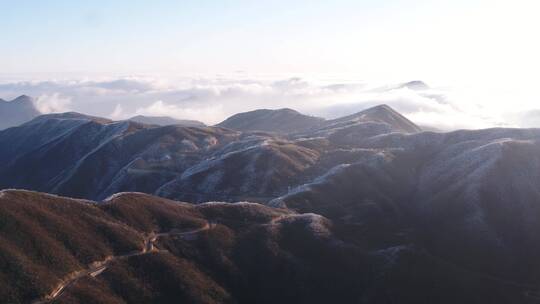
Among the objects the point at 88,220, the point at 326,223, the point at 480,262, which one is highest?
the point at 88,220

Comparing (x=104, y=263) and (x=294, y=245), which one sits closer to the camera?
(x=104, y=263)

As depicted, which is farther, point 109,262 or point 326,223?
point 326,223

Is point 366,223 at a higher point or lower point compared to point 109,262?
lower

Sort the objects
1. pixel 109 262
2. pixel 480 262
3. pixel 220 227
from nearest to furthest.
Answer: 1. pixel 109 262
2. pixel 220 227
3. pixel 480 262

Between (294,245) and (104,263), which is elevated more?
(104,263)

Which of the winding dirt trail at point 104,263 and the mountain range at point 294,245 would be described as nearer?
the winding dirt trail at point 104,263

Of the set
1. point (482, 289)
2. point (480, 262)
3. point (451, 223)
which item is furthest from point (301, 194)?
point (482, 289)

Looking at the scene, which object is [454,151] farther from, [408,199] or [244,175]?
[244,175]

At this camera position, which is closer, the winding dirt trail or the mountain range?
the winding dirt trail
